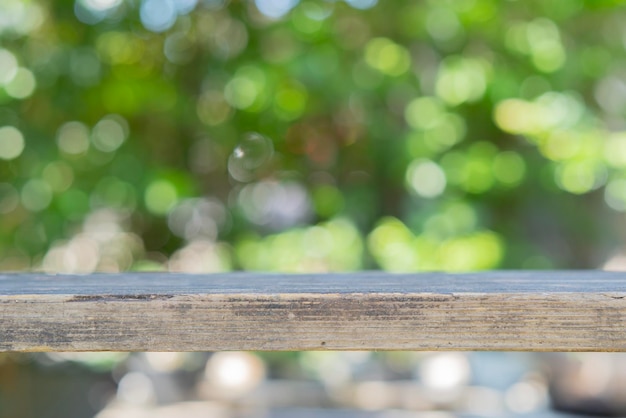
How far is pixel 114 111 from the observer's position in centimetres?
240

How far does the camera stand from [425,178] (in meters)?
2.33

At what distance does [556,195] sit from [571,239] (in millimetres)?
439

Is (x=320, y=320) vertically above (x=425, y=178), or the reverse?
(x=320, y=320)

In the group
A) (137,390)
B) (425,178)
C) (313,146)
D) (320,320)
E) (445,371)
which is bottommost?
(137,390)

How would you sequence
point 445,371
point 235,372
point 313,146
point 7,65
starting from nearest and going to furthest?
1. point 7,65
2. point 235,372
3. point 313,146
4. point 445,371

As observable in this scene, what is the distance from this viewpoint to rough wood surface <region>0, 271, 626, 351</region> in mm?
521

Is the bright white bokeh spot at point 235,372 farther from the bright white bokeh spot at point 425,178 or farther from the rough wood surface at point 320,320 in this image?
the rough wood surface at point 320,320

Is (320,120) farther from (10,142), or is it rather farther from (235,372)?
(10,142)

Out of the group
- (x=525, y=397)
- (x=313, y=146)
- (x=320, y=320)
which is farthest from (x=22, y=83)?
(x=320, y=320)

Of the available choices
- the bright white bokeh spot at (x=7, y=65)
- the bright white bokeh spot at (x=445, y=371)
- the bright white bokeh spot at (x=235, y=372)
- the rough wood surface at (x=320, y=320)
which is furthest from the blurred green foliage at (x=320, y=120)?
the rough wood surface at (x=320, y=320)

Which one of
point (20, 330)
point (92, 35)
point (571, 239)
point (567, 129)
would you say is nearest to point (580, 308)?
point (20, 330)

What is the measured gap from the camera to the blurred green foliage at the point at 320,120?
2.26 m

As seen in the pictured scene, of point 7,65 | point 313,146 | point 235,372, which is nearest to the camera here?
point 7,65

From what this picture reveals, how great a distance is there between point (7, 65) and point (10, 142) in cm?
23
